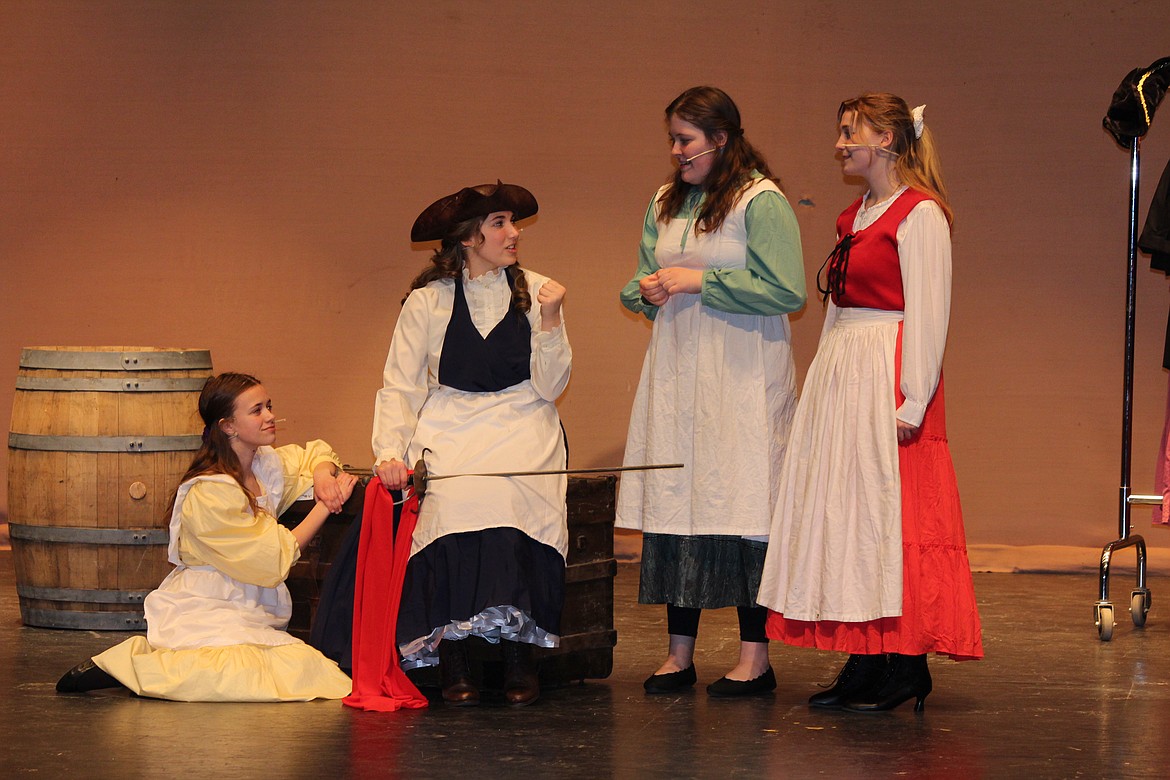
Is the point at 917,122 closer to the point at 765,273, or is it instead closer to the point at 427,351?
the point at 765,273

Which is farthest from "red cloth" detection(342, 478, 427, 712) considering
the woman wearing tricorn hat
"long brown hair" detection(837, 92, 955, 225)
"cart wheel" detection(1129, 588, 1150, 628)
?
"cart wheel" detection(1129, 588, 1150, 628)

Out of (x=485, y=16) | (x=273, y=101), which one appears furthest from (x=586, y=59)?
(x=273, y=101)

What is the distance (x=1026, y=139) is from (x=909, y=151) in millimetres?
2830

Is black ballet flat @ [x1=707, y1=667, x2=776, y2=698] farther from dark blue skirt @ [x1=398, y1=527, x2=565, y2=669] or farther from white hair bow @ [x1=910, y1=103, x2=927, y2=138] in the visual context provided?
white hair bow @ [x1=910, y1=103, x2=927, y2=138]

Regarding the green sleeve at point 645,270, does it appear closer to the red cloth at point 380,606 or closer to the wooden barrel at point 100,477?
the red cloth at point 380,606

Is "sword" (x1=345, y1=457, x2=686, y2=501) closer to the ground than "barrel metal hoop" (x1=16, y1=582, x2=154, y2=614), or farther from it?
farther from it

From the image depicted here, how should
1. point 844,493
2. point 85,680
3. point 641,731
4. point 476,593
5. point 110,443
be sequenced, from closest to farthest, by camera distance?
1. point 641,731
2. point 844,493
3. point 476,593
4. point 85,680
5. point 110,443

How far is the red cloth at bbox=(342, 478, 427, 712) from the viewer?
332 cm

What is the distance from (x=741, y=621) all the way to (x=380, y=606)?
873 mm

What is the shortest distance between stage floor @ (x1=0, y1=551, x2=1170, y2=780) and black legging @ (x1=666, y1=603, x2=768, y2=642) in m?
0.15

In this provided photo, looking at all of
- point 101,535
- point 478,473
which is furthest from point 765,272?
point 101,535

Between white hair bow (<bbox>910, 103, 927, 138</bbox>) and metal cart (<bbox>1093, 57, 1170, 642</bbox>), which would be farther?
metal cart (<bbox>1093, 57, 1170, 642</bbox>)

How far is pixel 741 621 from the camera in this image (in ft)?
11.4

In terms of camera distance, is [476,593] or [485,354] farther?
[485,354]
